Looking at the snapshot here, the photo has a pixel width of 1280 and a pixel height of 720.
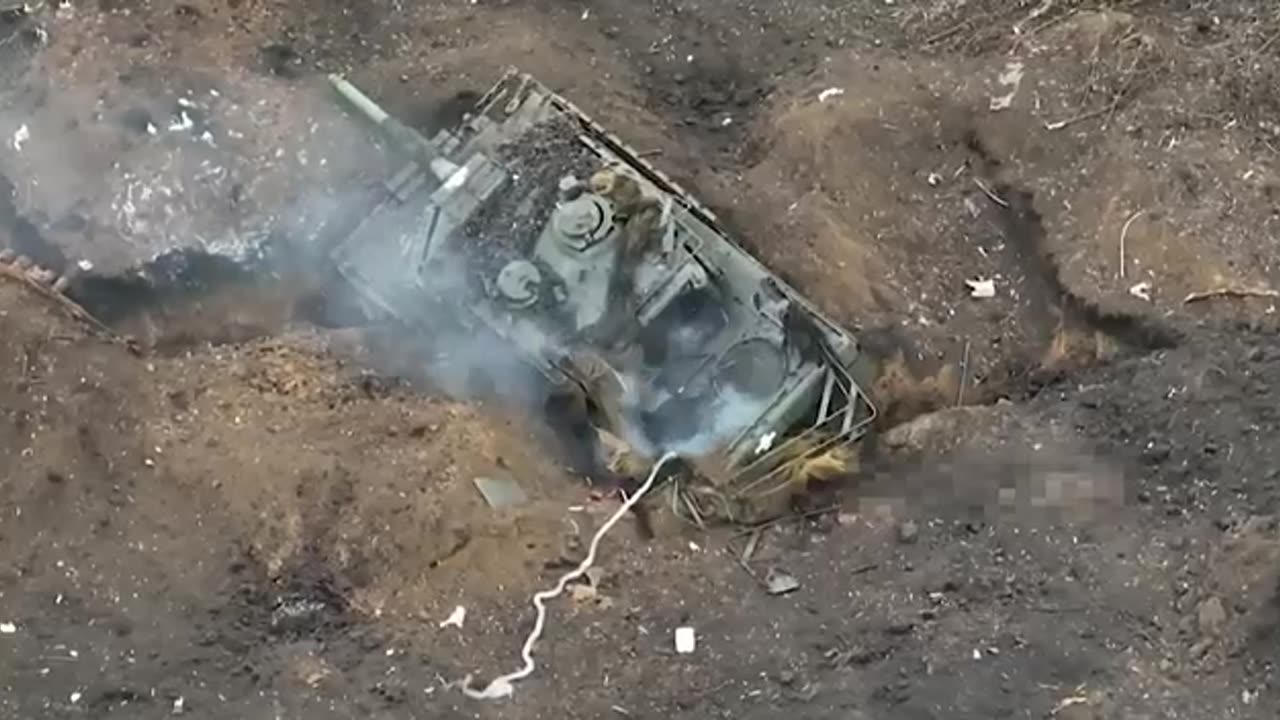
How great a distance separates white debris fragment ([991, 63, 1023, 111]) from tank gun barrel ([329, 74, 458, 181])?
3650 mm

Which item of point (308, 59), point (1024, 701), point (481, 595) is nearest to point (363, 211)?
point (308, 59)

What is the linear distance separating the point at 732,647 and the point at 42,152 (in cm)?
612

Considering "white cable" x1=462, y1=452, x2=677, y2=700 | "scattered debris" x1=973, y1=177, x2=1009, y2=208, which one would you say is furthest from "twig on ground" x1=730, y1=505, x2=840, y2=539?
"scattered debris" x1=973, y1=177, x2=1009, y2=208

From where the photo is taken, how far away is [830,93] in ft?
40.1

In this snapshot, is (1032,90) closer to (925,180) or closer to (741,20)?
(925,180)

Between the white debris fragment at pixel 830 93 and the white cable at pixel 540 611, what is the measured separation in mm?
3140

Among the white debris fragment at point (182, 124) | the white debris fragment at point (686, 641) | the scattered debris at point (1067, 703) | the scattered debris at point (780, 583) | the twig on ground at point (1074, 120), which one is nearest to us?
the scattered debris at point (1067, 703)

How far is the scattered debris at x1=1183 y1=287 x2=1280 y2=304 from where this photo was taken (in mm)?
10680

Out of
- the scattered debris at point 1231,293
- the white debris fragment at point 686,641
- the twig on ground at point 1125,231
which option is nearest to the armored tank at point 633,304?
the white debris fragment at point 686,641

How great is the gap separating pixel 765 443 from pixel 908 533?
1229 mm

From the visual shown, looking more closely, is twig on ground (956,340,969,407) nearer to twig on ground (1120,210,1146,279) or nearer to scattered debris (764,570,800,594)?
twig on ground (1120,210,1146,279)

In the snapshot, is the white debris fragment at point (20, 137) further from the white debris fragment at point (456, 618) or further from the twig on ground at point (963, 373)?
the twig on ground at point (963, 373)

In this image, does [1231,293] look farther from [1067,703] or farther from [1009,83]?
[1067,703]

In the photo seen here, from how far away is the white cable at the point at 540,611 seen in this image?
29.7 ft
